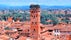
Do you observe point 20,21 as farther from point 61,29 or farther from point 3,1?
point 3,1

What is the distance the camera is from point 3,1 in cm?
605

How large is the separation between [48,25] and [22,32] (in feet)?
4.44

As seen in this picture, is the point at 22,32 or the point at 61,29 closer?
the point at 22,32

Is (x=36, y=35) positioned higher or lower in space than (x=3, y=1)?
lower

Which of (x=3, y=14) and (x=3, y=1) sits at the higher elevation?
(x=3, y=1)

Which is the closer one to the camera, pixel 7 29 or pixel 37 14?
pixel 37 14

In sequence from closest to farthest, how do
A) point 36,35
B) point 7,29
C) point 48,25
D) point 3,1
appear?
point 36,35, point 3,1, point 7,29, point 48,25

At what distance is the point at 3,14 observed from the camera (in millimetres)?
7945

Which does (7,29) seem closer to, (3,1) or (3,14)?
(3,14)

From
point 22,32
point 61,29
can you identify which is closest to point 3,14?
point 22,32

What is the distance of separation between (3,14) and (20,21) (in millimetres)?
721

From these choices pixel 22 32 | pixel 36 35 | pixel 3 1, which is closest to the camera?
pixel 36 35

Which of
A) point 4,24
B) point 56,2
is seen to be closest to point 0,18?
point 4,24

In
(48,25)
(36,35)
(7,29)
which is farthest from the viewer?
(48,25)
